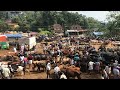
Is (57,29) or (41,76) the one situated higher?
(57,29)

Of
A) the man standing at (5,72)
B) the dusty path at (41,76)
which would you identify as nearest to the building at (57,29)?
the dusty path at (41,76)

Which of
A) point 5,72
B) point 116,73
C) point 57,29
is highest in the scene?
point 57,29

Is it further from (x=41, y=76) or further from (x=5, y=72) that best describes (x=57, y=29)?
(x=5, y=72)

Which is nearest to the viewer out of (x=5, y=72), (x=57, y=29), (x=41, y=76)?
(x=5, y=72)

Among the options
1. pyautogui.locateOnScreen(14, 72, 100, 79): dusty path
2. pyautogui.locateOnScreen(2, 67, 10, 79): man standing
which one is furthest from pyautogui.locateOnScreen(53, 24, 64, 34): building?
pyautogui.locateOnScreen(2, 67, 10, 79): man standing

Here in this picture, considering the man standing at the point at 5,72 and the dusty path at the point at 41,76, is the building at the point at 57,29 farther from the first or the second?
the man standing at the point at 5,72

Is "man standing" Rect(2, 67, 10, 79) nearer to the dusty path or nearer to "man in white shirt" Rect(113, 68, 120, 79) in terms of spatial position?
the dusty path

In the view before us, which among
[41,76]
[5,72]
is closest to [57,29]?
[41,76]

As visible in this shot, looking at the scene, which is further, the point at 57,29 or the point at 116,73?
the point at 57,29

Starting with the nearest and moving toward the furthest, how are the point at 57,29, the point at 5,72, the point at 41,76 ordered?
1. the point at 5,72
2. the point at 41,76
3. the point at 57,29
